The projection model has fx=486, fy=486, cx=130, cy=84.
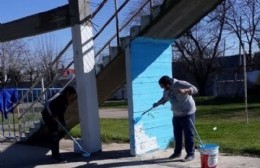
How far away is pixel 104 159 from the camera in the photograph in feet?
32.4

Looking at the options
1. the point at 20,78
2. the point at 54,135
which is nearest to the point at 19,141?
the point at 54,135

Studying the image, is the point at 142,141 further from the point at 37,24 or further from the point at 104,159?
the point at 37,24

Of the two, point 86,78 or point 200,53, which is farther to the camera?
point 200,53

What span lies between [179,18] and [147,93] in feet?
5.51

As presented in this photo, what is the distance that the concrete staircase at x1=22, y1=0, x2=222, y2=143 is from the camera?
9.42 metres

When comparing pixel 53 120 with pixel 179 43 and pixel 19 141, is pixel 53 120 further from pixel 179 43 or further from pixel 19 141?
pixel 179 43

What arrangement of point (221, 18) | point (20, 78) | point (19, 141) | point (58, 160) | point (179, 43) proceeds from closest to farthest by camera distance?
1. point (58, 160)
2. point (19, 141)
3. point (221, 18)
4. point (179, 43)
5. point (20, 78)

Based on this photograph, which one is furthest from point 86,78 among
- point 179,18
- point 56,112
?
point 179,18

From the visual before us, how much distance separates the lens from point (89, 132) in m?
10.6

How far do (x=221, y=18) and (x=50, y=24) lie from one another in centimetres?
3429

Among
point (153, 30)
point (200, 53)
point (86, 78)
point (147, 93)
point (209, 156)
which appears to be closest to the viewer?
point (209, 156)

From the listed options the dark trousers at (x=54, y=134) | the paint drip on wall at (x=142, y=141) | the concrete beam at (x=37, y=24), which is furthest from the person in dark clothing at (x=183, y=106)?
the concrete beam at (x=37, y=24)

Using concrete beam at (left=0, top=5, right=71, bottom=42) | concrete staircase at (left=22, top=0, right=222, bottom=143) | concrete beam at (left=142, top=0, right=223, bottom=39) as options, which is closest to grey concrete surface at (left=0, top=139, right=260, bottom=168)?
concrete staircase at (left=22, top=0, right=222, bottom=143)

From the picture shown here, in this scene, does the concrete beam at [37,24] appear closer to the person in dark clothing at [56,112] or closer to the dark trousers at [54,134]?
the person in dark clothing at [56,112]
